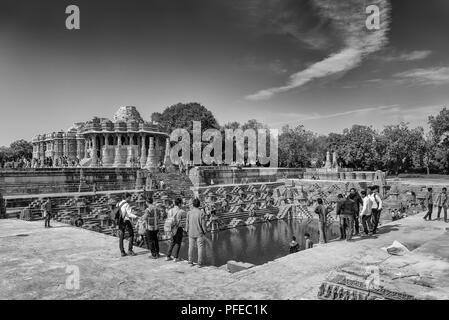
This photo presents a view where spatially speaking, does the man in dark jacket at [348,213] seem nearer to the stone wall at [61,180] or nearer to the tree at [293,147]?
the stone wall at [61,180]

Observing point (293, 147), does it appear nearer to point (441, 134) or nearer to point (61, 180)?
point (441, 134)

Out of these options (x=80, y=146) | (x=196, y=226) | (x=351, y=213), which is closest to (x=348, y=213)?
(x=351, y=213)

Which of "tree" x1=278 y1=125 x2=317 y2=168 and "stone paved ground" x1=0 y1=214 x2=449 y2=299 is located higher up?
"tree" x1=278 y1=125 x2=317 y2=168

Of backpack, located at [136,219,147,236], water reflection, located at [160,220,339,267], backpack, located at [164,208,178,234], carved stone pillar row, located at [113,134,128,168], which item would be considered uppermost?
carved stone pillar row, located at [113,134,128,168]

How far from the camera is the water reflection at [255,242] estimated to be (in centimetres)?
1930

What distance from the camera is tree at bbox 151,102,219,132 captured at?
180 ft

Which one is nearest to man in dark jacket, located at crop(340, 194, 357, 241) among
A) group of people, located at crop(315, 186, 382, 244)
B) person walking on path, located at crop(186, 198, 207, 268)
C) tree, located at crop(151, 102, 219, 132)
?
group of people, located at crop(315, 186, 382, 244)

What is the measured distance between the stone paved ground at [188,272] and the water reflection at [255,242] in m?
9.80

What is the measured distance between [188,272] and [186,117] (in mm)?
49557

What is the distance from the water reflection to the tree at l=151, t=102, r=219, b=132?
27759 millimetres

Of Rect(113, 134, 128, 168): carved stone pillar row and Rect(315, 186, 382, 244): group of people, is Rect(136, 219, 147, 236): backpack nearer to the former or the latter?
Rect(315, 186, 382, 244): group of people

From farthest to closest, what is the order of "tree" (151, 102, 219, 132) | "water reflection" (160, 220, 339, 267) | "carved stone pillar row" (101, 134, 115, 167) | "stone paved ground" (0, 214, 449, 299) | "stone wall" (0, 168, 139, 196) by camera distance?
"tree" (151, 102, 219, 132) < "carved stone pillar row" (101, 134, 115, 167) < "stone wall" (0, 168, 139, 196) < "water reflection" (160, 220, 339, 267) < "stone paved ground" (0, 214, 449, 299)

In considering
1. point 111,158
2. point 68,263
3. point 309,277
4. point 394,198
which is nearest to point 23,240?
point 68,263

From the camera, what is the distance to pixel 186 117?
55219mm
